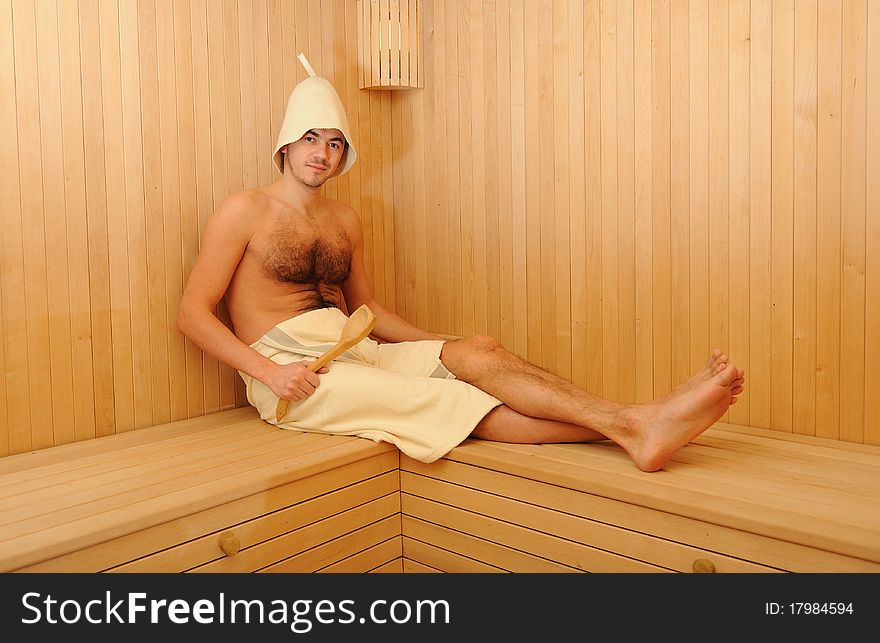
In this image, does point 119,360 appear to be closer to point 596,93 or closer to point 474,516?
point 474,516

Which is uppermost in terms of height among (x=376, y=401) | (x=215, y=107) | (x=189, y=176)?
(x=215, y=107)

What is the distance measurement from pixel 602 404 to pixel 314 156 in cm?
121

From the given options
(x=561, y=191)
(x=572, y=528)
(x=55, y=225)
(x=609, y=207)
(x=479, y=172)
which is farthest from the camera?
(x=479, y=172)

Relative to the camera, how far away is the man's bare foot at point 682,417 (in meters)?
1.82

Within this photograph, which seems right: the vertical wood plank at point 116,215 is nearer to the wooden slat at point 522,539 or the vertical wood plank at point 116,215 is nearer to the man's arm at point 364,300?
the man's arm at point 364,300

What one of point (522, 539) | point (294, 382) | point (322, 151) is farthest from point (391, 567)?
point (322, 151)

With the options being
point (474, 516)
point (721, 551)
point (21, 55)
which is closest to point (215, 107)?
point (21, 55)

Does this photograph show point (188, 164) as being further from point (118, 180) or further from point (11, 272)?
point (11, 272)

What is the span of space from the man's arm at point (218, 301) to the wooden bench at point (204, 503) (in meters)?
0.19

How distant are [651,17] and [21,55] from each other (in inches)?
72.9

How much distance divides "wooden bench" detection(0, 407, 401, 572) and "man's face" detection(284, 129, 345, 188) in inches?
32.2

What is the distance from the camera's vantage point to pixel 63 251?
2246 mm

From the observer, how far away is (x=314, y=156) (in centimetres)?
251

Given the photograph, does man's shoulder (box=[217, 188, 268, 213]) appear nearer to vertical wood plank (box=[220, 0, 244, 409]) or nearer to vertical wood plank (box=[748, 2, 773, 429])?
vertical wood plank (box=[220, 0, 244, 409])
